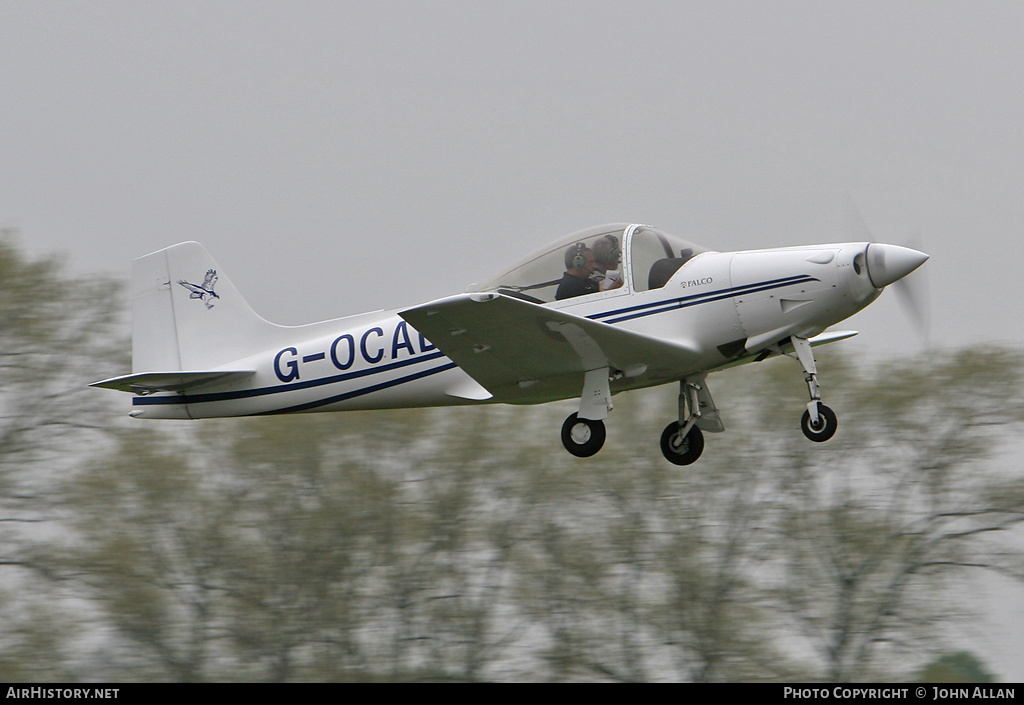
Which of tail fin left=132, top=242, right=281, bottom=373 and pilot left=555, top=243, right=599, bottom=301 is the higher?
tail fin left=132, top=242, right=281, bottom=373

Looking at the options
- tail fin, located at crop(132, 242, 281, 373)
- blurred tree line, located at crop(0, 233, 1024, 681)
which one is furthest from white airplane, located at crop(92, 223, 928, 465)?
blurred tree line, located at crop(0, 233, 1024, 681)

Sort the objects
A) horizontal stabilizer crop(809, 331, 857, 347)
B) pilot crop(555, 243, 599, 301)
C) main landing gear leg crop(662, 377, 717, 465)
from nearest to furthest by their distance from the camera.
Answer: pilot crop(555, 243, 599, 301) < main landing gear leg crop(662, 377, 717, 465) < horizontal stabilizer crop(809, 331, 857, 347)

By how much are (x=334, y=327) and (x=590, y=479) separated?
10.8m

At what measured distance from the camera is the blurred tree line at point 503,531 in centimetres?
2002

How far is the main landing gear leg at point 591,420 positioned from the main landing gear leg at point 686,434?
0.96 meters

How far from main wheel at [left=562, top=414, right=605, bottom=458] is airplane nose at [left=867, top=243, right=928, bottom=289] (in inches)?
97.4

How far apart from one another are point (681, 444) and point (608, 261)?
1.85m

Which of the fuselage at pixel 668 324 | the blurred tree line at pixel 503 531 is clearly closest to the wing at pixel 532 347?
the fuselage at pixel 668 324

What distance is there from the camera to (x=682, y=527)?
66.8 feet

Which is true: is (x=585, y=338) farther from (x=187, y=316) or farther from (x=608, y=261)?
(x=187, y=316)

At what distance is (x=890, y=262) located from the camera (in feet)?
30.2

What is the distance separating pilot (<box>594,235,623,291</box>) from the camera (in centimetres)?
966

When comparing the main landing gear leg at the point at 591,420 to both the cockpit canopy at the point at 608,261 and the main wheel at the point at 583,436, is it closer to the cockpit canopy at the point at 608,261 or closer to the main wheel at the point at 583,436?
the main wheel at the point at 583,436

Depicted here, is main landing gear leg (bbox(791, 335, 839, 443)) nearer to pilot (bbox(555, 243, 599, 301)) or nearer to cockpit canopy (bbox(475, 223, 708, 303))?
cockpit canopy (bbox(475, 223, 708, 303))
